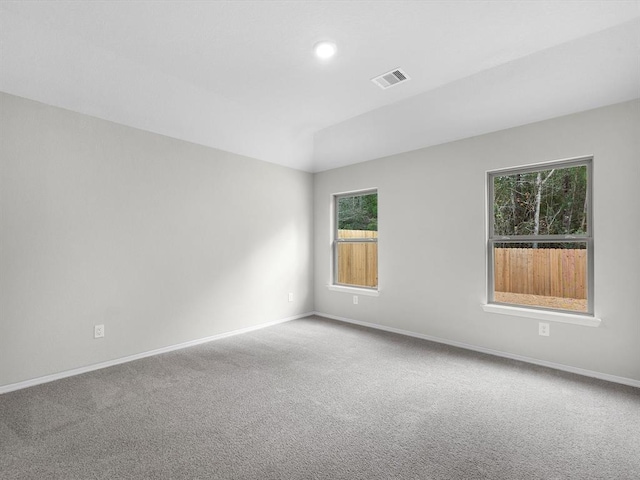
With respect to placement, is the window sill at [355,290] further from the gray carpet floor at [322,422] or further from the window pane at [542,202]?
the window pane at [542,202]

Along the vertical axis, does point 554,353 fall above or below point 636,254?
below

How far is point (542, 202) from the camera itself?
3.31 m

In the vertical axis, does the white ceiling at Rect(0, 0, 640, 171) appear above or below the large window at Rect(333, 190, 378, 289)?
above

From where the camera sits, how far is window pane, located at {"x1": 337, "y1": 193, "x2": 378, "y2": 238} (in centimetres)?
473

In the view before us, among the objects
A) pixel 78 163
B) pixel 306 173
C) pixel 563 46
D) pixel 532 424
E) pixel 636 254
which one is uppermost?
pixel 563 46

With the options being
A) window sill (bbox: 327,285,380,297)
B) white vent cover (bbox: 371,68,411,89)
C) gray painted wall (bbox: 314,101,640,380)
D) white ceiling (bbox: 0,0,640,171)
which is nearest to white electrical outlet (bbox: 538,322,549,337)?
gray painted wall (bbox: 314,101,640,380)

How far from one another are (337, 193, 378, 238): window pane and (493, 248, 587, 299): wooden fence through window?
5.61 feet

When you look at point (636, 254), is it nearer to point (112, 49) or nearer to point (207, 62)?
point (207, 62)

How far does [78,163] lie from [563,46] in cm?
410

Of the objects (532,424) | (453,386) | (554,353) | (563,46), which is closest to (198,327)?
(453,386)

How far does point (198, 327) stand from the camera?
3.82 m

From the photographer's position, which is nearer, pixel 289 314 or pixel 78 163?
pixel 78 163

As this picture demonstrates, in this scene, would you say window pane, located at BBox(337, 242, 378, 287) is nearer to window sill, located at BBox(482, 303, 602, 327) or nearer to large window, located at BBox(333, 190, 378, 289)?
large window, located at BBox(333, 190, 378, 289)

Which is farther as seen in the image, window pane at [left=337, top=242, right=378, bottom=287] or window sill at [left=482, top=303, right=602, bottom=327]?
window pane at [left=337, top=242, right=378, bottom=287]
